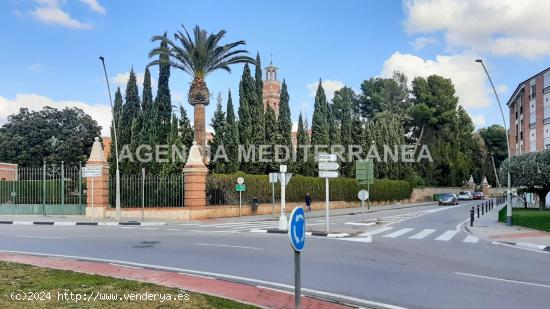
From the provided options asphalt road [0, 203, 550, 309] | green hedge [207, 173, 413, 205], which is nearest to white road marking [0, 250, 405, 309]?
asphalt road [0, 203, 550, 309]

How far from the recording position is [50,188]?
32031 mm

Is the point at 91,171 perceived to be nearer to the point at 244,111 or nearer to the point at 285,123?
the point at 244,111

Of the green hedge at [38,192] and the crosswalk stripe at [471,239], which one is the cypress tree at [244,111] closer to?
the green hedge at [38,192]

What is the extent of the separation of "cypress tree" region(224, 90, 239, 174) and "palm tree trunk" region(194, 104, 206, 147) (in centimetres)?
493

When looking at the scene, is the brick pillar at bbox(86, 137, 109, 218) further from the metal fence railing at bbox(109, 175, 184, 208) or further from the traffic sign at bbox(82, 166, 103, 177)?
the traffic sign at bbox(82, 166, 103, 177)

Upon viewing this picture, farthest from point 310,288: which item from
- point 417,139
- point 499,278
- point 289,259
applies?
point 417,139

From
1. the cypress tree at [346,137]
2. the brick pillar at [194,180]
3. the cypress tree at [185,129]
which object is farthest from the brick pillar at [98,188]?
the cypress tree at [346,137]

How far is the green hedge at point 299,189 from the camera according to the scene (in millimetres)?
32281

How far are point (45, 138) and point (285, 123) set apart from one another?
106 ft

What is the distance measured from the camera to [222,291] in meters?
8.94

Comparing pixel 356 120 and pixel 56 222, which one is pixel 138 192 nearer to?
pixel 56 222

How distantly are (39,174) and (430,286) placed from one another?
28.4 meters

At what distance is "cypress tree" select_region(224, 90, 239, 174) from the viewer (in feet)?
123

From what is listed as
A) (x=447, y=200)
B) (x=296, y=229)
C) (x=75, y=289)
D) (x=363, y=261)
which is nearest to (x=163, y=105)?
(x=363, y=261)
